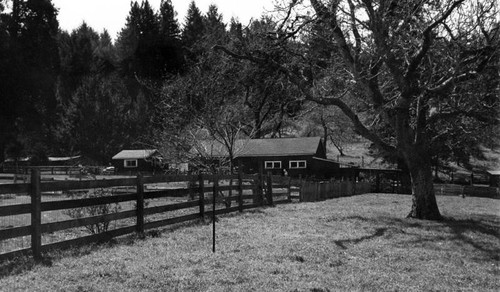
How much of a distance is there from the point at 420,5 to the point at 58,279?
35.2 ft

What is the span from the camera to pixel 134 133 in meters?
69.4

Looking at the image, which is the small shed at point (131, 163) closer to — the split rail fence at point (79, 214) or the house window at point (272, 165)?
the house window at point (272, 165)

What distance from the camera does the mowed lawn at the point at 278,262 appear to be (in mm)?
6519

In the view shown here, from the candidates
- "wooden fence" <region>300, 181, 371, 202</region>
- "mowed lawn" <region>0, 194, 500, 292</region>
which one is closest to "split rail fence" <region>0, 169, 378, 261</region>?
"mowed lawn" <region>0, 194, 500, 292</region>

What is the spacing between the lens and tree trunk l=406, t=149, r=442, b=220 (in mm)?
15297

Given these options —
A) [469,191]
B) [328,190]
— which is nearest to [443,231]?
[328,190]

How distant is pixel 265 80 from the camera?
19797 mm

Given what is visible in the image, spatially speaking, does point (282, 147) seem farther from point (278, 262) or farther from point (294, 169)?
point (278, 262)

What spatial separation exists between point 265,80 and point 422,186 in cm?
762

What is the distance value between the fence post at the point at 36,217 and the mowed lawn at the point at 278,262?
0.37 metres

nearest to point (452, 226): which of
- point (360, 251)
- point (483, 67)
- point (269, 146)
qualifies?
point (483, 67)

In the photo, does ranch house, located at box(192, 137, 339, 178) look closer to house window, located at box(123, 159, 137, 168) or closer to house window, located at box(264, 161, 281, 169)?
house window, located at box(264, 161, 281, 169)

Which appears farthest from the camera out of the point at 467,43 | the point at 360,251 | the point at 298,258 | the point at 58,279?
the point at 467,43

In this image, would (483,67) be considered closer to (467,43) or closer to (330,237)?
(467,43)
